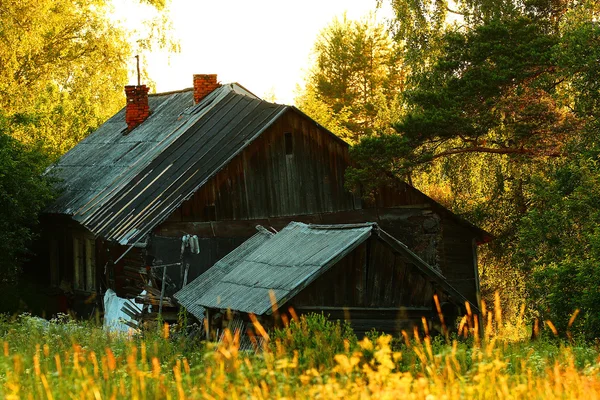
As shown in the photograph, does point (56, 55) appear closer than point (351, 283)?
No

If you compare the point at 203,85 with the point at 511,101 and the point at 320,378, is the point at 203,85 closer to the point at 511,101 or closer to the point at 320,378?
the point at 511,101

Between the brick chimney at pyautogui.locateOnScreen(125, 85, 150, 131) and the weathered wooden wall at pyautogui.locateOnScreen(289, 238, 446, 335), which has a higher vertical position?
the brick chimney at pyautogui.locateOnScreen(125, 85, 150, 131)

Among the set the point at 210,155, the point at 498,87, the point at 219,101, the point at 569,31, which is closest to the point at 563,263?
the point at 569,31

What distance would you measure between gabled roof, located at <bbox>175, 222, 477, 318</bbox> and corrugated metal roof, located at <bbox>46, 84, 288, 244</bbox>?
11.0 ft

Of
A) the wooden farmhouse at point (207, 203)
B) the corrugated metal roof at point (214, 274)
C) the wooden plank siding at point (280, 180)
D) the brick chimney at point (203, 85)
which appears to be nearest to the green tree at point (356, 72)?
the brick chimney at point (203, 85)

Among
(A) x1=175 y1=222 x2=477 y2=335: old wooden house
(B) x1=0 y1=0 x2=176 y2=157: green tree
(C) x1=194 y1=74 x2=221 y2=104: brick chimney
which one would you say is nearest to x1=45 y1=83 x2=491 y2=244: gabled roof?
(C) x1=194 y1=74 x2=221 y2=104: brick chimney

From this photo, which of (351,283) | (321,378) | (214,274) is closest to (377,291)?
(351,283)

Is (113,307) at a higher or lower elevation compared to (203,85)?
lower

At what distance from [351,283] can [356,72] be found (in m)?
46.2

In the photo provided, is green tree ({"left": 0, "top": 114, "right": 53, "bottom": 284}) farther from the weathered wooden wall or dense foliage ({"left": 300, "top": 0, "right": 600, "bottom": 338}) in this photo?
the weathered wooden wall

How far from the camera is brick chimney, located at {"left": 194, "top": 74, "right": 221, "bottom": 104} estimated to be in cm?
2581

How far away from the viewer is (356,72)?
59.3 m

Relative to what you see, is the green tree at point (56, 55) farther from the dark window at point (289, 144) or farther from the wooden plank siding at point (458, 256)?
the wooden plank siding at point (458, 256)

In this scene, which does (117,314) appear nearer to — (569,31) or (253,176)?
(253,176)
